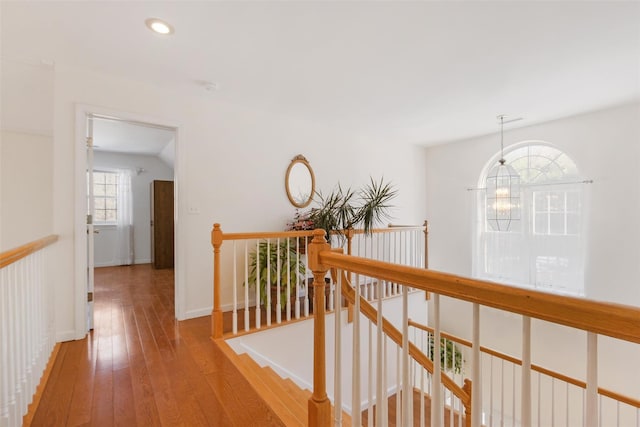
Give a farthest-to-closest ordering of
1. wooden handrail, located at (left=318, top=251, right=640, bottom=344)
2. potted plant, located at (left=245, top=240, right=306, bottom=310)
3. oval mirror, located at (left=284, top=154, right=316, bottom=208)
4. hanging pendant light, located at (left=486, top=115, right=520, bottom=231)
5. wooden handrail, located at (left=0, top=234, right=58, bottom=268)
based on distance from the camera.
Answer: hanging pendant light, located at (left=486, top=115, right=520, bottom=231)
oval mirror, located at (left=284, top=154, right=316, bottom=208)
potted plant, located at (left=245, top=240, right=306, bottom=310)
wooden handrail, located at (left=0, top=234, right=58, bottom=268)
wooden handrail, located at (left=318, top=251, right=640, bottom=344)

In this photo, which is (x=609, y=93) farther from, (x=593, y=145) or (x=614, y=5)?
(x=614, y=5)

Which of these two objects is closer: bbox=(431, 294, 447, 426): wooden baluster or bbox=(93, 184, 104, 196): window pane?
bbox=(431, 294, 447, 426): wooden baluster

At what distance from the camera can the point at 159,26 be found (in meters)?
1.97

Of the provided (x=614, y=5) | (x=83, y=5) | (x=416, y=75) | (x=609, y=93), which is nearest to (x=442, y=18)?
(x=416, y=75)

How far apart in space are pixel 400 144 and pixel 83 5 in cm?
443

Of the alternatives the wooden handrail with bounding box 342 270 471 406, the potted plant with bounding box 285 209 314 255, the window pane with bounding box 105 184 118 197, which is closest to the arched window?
the potted plant with bounding box 285 209 314 255

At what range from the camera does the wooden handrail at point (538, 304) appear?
1.82 feet

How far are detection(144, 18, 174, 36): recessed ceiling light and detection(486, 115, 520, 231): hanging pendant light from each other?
169 inches

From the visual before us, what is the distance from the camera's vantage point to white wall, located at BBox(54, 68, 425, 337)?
8.04 ft

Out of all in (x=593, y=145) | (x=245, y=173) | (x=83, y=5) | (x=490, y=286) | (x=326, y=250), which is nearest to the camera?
(x=490, y=286)

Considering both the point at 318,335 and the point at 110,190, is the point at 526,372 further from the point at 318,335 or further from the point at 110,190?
the point at 110,190

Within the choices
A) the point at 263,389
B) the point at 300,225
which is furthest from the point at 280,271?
the point at 263,389

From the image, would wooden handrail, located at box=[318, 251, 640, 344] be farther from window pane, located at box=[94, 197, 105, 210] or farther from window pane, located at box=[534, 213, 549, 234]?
window pane, located at box=[94, 197, 105, 210]

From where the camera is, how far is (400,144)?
515 centimetres
